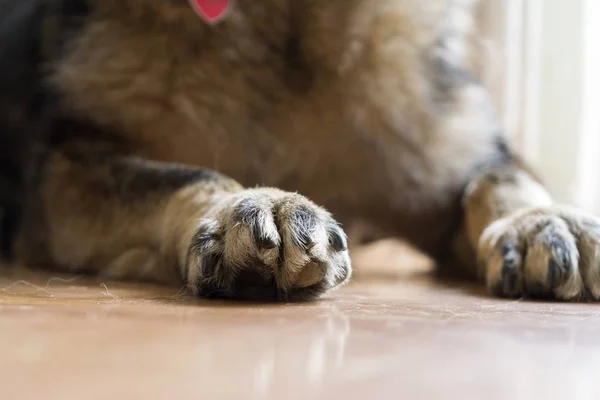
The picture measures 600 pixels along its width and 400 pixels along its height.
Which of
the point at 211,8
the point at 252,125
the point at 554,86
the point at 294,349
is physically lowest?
the point at 294,349

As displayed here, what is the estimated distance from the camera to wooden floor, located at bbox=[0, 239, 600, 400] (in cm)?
52

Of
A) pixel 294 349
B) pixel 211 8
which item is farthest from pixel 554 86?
pixel 294 349

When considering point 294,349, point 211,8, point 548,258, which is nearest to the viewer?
point 294,349

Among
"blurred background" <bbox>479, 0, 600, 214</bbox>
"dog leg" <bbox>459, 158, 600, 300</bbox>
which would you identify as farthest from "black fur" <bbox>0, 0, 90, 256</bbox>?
"blurred background" <bbox>479, 0, 600, 214</bbox>

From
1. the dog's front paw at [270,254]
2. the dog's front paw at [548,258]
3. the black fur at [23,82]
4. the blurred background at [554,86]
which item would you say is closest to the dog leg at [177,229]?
the dog's front paw at [270,254]

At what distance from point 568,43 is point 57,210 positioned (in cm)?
164

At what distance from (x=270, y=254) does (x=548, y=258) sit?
14.8 inches

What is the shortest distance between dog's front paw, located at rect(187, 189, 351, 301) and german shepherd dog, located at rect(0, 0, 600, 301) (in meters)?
0.22

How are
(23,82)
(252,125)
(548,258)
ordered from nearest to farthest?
1. (548,258)
2. (252,125)
3. (23,82)

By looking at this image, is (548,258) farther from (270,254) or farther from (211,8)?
(211,8)

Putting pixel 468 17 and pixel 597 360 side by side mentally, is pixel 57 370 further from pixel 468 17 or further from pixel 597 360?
pixel 468 17

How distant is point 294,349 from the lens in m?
0.63

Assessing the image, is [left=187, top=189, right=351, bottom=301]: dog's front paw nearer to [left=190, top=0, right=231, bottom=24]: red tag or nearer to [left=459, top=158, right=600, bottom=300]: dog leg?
[left=459, top=158, right=600, bottom=300]: dog leg

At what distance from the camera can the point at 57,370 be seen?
A: 1.82 ft
